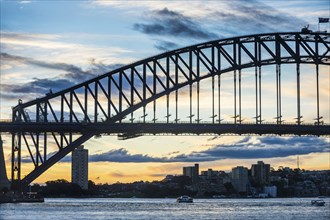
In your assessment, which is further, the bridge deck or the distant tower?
the distant tower

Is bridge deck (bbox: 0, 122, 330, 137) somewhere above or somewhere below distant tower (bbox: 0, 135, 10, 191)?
above

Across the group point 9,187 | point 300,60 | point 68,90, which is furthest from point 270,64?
point 9,187

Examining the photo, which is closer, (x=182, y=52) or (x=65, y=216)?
(x=65, y=216)

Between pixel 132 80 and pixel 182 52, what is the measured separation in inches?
262

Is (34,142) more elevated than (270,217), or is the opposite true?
(34,142)

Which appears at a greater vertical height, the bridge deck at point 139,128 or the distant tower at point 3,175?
the bridge deck at point 139,128

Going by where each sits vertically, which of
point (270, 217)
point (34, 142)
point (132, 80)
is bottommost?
point (270, 217)

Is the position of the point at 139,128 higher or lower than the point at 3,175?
higher

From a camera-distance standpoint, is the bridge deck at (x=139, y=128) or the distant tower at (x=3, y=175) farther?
the distant tower at (x=3, y=175)

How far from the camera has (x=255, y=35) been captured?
121 meters

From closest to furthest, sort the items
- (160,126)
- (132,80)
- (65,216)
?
(65,216)
(160,126)
(132,80)

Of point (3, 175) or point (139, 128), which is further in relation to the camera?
point (3, 175)

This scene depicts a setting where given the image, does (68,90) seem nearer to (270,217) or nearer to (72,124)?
(72,124)

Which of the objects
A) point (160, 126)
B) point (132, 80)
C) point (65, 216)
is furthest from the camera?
point (132, 80)
